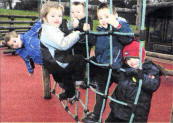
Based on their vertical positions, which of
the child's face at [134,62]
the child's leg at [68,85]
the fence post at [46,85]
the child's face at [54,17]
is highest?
the child's face at [54,17]

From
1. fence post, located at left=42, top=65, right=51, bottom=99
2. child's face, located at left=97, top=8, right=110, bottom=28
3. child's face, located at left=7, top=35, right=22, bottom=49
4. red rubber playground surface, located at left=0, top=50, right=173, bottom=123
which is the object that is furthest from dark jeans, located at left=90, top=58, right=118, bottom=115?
fence post, located at left=42, top=65, right=51, bottom=99

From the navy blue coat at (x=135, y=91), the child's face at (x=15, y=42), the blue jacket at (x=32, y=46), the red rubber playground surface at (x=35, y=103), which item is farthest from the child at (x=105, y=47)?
the red rubber playground surface at (x=35, y=103)

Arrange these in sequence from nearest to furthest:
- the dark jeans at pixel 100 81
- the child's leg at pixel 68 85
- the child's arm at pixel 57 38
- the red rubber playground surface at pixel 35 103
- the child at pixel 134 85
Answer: the child at pixel 134 85, the child's arm at pixel 57 38, the dark jeans at pixel 100 81, the child's leg at pixel 68 85, the red rubber playground surface at pixel 35 103

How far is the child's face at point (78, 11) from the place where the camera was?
6.00ft

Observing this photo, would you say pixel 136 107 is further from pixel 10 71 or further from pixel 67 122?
pixel 10 71

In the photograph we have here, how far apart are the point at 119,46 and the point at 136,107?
381 millimetres

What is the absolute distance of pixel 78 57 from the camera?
5.58ft

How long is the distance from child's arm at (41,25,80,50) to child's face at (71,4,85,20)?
29cm

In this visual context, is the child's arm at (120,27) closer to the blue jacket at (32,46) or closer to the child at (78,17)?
A: the child at (78,17)

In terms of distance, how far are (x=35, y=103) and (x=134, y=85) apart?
154 cm

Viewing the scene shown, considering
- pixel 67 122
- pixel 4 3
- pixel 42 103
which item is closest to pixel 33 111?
pixel 42 103

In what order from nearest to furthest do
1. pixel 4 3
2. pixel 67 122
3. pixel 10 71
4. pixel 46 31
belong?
pixel 46 31, pixel 67 122, pixel 10 71, pixel 4 3

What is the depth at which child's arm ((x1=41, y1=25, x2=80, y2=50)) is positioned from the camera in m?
1.56

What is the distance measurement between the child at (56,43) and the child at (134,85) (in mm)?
338
